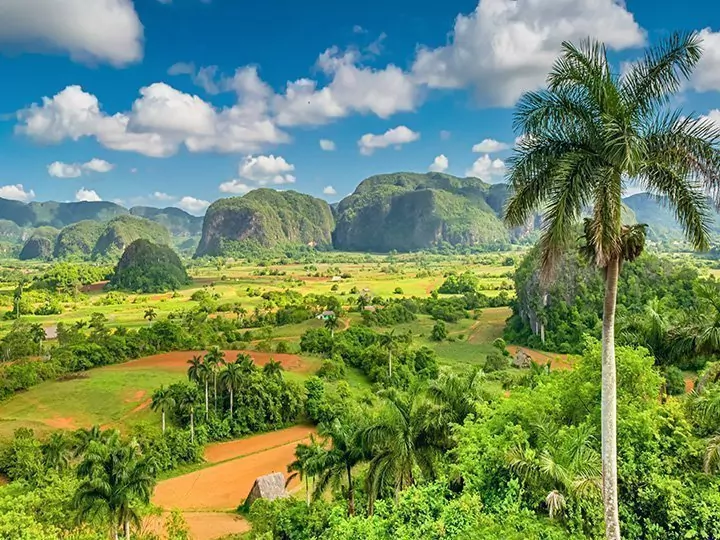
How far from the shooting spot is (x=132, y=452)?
20.2 metres

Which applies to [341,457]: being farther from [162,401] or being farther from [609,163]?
[162,401]

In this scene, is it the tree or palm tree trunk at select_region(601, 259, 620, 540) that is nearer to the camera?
palm tree trunk at select_region(601, 259, 620, 540)

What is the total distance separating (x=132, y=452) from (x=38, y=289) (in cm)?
11042

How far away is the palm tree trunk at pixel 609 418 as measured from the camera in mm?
9375

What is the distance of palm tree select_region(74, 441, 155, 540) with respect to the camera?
17594 millimetres

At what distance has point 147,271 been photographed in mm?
133500

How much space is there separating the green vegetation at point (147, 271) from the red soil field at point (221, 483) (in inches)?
4003

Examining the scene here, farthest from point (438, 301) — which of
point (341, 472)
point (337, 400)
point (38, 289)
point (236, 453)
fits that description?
point (38, 289)

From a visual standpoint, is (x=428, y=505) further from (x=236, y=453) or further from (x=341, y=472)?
(x=236, y=453)

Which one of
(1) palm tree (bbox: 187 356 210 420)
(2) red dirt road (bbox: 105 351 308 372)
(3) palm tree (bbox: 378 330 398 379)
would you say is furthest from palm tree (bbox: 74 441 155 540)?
(3) palm tree (bbox: 378 330 398 379)

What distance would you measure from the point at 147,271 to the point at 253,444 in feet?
358

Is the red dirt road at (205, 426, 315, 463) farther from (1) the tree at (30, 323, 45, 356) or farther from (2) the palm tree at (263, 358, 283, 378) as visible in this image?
(1) the tree at (30, 323, 45, 356)

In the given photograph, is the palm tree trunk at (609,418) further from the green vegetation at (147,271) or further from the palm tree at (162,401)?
the green vegetation at (147,271)

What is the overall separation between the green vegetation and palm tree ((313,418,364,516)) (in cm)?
11640
